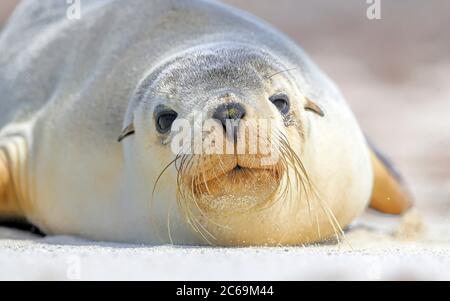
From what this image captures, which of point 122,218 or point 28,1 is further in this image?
point 28,1

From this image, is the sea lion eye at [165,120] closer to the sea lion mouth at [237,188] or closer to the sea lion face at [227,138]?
the sea lion face at [227,138]

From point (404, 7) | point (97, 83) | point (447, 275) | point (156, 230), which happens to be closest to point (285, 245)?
point (156, 230)

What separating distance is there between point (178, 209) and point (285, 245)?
0.42m

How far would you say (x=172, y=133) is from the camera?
308 centimetres

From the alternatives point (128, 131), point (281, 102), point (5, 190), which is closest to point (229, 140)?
point (281, 102)

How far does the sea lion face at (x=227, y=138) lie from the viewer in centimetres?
280

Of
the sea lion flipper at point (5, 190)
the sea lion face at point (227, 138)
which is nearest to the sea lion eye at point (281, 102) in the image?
the sea lion face at point (227, 138)

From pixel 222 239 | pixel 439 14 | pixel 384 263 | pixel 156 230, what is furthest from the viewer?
pixel 439 14

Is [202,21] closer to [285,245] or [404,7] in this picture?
[285,245]

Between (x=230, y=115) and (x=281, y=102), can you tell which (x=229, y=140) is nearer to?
(x=230, y=115)

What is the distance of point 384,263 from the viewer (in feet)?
8.03

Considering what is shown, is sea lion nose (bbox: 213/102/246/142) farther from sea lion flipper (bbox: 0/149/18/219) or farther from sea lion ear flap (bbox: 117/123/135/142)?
sea lion flipper (bbox: 0/149/18/219)

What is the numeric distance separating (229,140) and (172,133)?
0.38 m

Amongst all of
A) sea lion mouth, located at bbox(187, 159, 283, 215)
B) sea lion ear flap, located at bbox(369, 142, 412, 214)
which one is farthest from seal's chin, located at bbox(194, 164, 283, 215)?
sea lion ear flap, located at bbox(369, 142, 412, 214)
